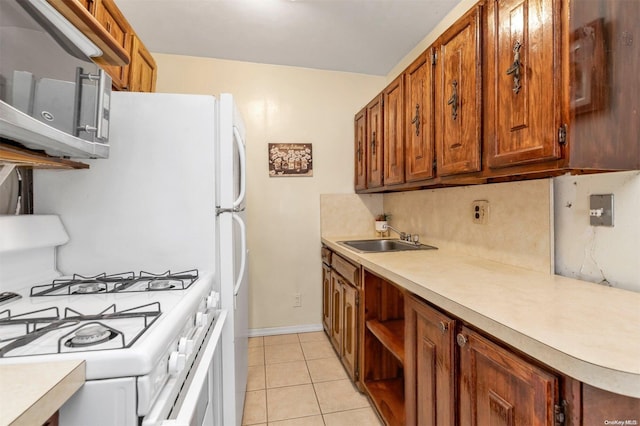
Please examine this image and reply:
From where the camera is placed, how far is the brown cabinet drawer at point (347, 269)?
2.00 m

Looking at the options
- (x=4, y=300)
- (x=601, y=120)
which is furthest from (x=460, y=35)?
(x=4, y=300)

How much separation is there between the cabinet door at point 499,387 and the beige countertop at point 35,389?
3.21 ft

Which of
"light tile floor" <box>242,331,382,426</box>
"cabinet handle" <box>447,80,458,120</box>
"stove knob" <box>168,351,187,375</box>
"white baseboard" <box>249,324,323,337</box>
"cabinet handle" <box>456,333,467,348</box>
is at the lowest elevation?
"light tile floor" <box>242,331,382,426</box>

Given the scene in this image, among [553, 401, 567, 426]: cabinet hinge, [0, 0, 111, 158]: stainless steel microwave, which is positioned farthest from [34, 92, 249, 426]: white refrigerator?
[553, 401, 567, 426]: cabinet hinge

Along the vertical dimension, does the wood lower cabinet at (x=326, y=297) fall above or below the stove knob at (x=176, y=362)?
below

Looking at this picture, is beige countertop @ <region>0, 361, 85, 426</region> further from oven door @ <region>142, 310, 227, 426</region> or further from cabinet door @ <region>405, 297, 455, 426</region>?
cabinet door @ <region>405, 297, 455, 426</region>

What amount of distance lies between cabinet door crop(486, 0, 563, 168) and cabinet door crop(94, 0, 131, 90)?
166cm

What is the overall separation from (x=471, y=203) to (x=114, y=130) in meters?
1.89

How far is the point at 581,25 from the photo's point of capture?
99 centimetres

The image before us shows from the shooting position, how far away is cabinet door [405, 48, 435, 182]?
1698 millimetres

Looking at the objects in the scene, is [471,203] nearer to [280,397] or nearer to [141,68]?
→ [280,397]

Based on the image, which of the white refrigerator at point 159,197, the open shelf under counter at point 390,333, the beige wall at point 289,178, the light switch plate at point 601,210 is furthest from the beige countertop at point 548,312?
the beige wall at point 289,178

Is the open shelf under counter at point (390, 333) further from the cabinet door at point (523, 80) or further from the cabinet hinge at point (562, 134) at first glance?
the cabinet hinge at point (562, 134)

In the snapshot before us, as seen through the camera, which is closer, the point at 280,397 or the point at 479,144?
the point at 479,144
